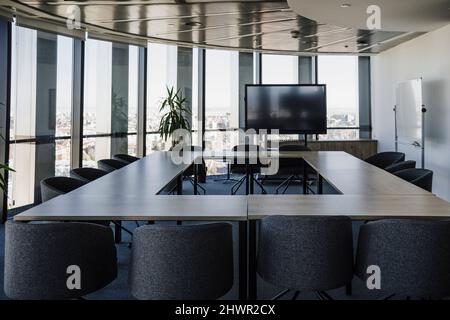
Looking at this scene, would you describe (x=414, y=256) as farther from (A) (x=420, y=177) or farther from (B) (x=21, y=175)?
(B) (x=21, y=175)

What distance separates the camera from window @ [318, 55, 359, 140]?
1116 cm

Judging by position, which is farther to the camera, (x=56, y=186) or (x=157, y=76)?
(x=157, y=76)

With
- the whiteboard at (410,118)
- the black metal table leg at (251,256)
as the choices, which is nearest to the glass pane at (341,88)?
the whiteboard at (410,118)

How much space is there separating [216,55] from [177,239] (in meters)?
8.74

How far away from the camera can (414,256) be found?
2.49m

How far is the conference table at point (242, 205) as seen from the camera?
2.79m

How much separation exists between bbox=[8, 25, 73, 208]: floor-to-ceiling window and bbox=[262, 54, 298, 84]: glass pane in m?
4.99

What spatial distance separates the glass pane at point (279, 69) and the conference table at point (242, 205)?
6.89 meters

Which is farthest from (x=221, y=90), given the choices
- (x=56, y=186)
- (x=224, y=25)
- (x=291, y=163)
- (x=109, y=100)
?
(x=56, y=186)

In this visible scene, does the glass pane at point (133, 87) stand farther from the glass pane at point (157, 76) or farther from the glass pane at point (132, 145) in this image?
the glass pane at point (157, 76)

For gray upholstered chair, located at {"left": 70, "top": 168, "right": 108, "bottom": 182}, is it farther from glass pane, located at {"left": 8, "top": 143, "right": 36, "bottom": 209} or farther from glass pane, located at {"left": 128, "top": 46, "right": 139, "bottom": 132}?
glass pane, located at {"left": 128, "top": 46, "right": 139, "bottom": 132}

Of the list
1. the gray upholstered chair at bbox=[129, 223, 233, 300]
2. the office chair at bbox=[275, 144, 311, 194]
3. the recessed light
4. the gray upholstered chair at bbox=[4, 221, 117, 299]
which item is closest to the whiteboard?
the office chair at bbox=[275, 144, 311, 194]

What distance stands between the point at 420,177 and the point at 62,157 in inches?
215

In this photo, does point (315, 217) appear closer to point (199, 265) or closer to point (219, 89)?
point (199, 265)
